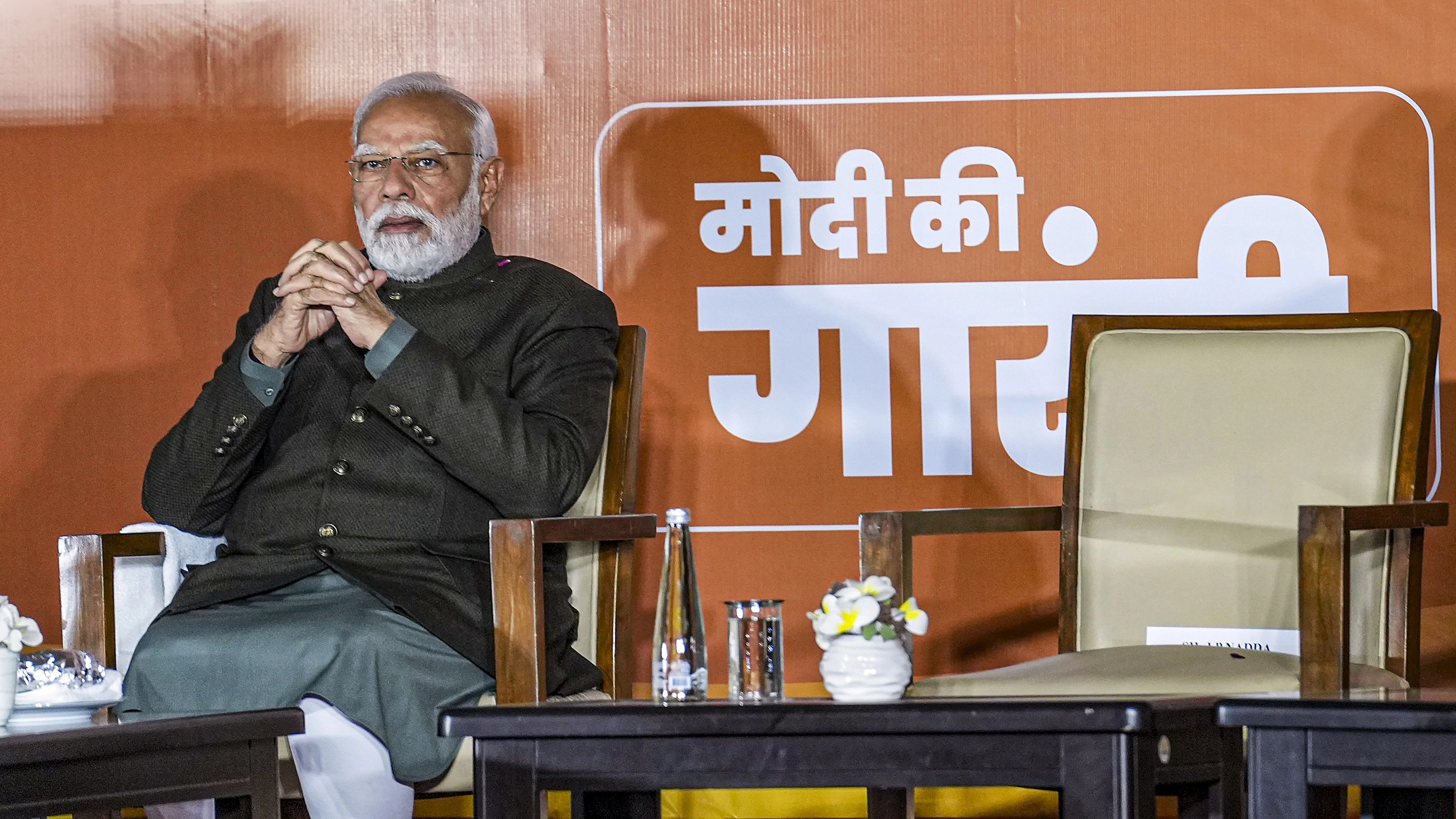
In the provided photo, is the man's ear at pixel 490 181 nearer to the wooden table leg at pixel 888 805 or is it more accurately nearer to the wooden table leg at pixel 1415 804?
the wooden table leg at pixel 888 805

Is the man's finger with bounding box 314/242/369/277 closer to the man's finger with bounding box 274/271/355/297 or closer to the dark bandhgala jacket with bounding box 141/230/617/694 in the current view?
the man's finger with bounding box 274/271/355/297

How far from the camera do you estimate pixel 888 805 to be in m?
2.33

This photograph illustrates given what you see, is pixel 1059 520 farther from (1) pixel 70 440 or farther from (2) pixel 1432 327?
(1) pixel 70 440

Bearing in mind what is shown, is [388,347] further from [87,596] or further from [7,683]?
[7,683]

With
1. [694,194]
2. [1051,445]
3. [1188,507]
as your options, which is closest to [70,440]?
[694,194]

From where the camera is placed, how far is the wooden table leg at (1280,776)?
1485mm

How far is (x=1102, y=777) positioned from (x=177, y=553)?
1.59 m

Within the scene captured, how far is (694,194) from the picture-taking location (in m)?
3.27

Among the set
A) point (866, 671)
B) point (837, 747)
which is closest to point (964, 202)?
point (866, 671)

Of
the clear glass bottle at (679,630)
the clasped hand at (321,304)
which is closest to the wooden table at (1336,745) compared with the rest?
the clear glass bottle at (679,630)

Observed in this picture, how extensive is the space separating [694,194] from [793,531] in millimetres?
713

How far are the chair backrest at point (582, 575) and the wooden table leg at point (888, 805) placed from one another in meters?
0.41

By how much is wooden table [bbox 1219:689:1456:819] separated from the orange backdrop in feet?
5.67

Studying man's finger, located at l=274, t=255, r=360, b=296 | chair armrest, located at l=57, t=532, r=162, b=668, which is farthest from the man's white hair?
chair armrest, located at l=57, t=532, r=162, b=668
